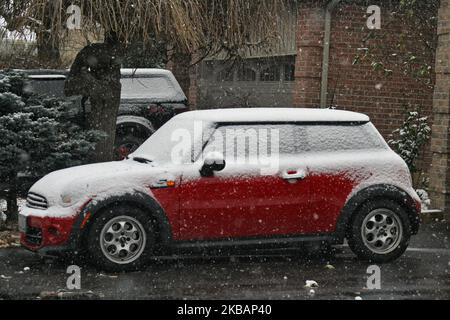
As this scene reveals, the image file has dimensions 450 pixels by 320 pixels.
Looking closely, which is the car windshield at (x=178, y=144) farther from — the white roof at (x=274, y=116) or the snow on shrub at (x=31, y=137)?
the snow on shrub at (x=31, y=137)

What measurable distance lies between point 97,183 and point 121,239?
0.60 metres

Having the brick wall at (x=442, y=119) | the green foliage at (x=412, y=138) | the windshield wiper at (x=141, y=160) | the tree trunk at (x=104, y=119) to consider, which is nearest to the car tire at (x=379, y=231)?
the windshield wiper at (x=141, y=160)

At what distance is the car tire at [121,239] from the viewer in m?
8.42

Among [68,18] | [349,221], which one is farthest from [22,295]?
[68,18]

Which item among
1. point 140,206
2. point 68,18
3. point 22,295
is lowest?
point 22,295

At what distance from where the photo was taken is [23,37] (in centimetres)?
1173

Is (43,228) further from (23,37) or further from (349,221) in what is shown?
(23,37)

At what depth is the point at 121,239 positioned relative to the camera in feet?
27.9

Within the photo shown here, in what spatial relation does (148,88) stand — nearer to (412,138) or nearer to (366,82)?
(366,82)

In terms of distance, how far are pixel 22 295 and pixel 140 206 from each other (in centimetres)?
160

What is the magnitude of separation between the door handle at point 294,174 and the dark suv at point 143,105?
684 centimetres

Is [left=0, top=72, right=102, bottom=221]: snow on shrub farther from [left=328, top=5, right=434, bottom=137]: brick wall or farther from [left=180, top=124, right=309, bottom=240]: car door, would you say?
[left=328, top=5, right=434, bottom=137]: brick wall

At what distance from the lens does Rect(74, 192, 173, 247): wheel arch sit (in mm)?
8391

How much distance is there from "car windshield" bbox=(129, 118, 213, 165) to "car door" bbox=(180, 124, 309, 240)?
107 mm
